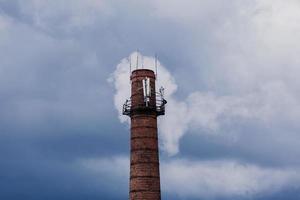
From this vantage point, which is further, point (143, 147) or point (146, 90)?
point (146, 90)

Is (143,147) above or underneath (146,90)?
underneath

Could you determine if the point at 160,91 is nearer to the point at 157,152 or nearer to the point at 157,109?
the point at 157,109

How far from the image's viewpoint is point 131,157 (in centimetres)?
5019

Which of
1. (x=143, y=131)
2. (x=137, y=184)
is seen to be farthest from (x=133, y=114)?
(x=137, y=184)

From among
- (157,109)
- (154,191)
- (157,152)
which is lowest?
(154,191)

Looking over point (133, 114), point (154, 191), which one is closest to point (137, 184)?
point (154, 191)

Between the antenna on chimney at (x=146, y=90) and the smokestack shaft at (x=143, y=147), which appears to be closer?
the smokestack shaft at (x=143, y=147)

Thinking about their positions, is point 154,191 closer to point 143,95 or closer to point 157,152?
point 157,152

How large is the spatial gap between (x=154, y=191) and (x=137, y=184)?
4.72 feet

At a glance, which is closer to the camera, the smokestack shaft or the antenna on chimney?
the smokestack shaft

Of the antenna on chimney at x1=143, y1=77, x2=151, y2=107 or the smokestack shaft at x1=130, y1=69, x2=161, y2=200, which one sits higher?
the antenna on chimney at x1=143, y1=77, x2=151, y2=107

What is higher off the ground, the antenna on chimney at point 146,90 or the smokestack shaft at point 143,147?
the antenna on chimney at point 146,90

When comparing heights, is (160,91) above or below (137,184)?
above

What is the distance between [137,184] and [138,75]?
8862 mm
